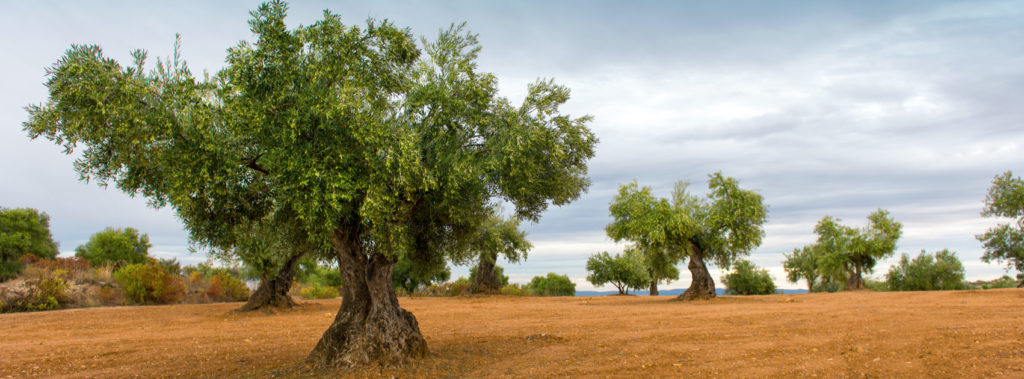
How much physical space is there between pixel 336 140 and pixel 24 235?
132ft

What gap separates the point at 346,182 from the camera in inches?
282

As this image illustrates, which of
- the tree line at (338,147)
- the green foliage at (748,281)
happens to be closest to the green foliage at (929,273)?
the green foliage at (748,281)

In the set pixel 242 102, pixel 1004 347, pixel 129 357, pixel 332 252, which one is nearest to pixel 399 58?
pixel 242 102

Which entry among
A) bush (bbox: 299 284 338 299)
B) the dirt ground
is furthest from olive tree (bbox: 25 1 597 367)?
bush (bbox: 299 284 338 299)

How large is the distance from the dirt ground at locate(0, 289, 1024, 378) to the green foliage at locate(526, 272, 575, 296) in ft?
79.9

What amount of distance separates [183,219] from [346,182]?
365cm

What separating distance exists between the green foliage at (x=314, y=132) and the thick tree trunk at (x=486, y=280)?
1005 inches

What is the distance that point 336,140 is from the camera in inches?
293

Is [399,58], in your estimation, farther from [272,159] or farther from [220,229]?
[220,229]

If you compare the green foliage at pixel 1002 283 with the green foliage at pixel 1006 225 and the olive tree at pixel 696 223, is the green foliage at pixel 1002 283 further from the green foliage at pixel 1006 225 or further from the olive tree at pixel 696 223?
the olive tree at pixel 696 223

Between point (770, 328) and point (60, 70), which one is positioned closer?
point (60, 70)

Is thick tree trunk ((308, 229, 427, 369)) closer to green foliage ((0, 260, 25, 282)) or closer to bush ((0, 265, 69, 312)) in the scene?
bush ((0, 265, 69, 312))

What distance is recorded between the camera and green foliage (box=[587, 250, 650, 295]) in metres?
39.5

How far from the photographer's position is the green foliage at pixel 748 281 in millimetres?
35062
